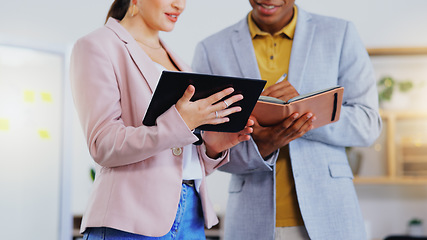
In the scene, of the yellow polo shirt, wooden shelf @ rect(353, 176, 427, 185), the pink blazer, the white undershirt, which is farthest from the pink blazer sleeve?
wooden shelf @ rect(353, 176, 427, 185)

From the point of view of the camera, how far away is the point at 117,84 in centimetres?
127

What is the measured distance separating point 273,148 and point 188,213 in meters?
0.45

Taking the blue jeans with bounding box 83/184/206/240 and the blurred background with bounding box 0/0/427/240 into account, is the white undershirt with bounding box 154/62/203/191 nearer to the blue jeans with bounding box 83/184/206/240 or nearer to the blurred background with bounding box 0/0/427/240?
the blue jeans with bounding box 83/184/206/240

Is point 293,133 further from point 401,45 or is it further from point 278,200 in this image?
point 401,45

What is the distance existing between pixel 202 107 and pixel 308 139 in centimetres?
65

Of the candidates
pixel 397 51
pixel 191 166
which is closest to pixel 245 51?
pixel 191 166

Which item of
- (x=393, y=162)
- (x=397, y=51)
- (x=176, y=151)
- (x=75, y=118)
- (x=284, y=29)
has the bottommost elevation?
(x=75, y=118)

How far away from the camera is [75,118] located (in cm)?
445

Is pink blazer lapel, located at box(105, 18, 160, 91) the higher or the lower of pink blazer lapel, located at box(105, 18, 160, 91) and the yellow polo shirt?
the higher

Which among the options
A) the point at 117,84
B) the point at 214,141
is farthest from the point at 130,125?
the point at 214,141

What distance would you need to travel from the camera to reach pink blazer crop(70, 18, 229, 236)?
46.6 inches

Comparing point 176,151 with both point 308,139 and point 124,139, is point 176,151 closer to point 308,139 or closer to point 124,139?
point 124,139

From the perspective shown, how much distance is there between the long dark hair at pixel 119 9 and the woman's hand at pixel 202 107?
0.39m

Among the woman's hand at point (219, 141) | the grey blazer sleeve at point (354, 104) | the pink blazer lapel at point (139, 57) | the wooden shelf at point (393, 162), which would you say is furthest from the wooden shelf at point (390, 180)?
the pink blazer lapel at point (139, 57)
